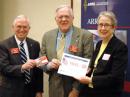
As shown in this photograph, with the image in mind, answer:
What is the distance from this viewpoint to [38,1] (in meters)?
4.34

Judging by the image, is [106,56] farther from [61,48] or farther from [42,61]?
[42,61]

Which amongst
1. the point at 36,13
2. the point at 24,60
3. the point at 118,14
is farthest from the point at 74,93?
the point at 36,13

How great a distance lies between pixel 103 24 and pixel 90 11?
0.81 metres

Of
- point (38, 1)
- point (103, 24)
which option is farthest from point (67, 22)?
point (38, 1)

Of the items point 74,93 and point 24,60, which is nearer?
point 74,93

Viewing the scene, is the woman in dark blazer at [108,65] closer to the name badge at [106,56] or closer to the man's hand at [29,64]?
the name badge at [106,56]

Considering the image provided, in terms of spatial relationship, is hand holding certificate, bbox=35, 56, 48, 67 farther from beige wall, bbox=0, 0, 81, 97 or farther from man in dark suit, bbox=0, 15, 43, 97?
beige wall, bbox=0, 0, 81, 97

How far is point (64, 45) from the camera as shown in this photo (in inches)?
122

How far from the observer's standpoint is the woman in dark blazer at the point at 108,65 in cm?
259

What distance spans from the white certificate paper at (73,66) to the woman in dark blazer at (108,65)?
0.09 metres

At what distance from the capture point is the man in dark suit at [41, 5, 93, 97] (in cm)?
301

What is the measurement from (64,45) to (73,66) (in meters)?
0.34

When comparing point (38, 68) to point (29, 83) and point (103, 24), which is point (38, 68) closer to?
point (29, 83)

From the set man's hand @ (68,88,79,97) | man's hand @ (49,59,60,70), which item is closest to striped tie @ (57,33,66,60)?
man's hand @ (49,59,60,70)
